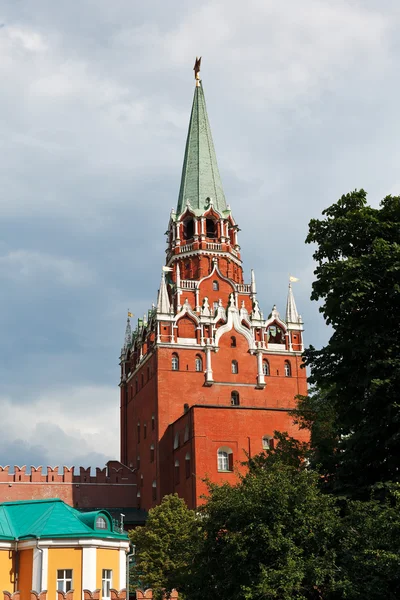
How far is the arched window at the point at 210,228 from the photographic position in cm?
7798

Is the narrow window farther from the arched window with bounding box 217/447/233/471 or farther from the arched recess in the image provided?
the arched window with bounding box 217/447/233/471

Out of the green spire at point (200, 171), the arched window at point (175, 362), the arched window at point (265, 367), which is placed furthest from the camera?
the green spire at point (200, 171)

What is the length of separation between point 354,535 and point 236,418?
3594cm

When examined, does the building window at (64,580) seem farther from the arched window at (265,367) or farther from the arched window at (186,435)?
the arched window at (265,367)

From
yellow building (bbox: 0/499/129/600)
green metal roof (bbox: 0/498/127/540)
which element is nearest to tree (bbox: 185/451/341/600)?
yellow building (bbox: 0/499/129/600)

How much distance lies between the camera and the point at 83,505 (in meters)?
71.8

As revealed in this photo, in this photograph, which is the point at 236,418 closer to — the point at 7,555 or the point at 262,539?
the point at 7,555

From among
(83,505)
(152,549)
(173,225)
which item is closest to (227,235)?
(173,225)

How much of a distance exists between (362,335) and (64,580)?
54.3 feet

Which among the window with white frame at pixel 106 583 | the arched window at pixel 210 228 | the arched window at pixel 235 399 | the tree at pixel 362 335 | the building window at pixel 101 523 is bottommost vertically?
the window with white frame at pixel 106 583

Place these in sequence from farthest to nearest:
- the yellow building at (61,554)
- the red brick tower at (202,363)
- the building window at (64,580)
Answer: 1. the red brick tower at (202,363)
2. the yellow building at (61,554)
3. the building window at (64,580)

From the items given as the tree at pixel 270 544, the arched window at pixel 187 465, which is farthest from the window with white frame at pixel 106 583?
the arched window at pixel 187 465

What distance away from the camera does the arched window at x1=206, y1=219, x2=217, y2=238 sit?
3070 inches

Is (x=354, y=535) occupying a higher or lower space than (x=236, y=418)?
lower
